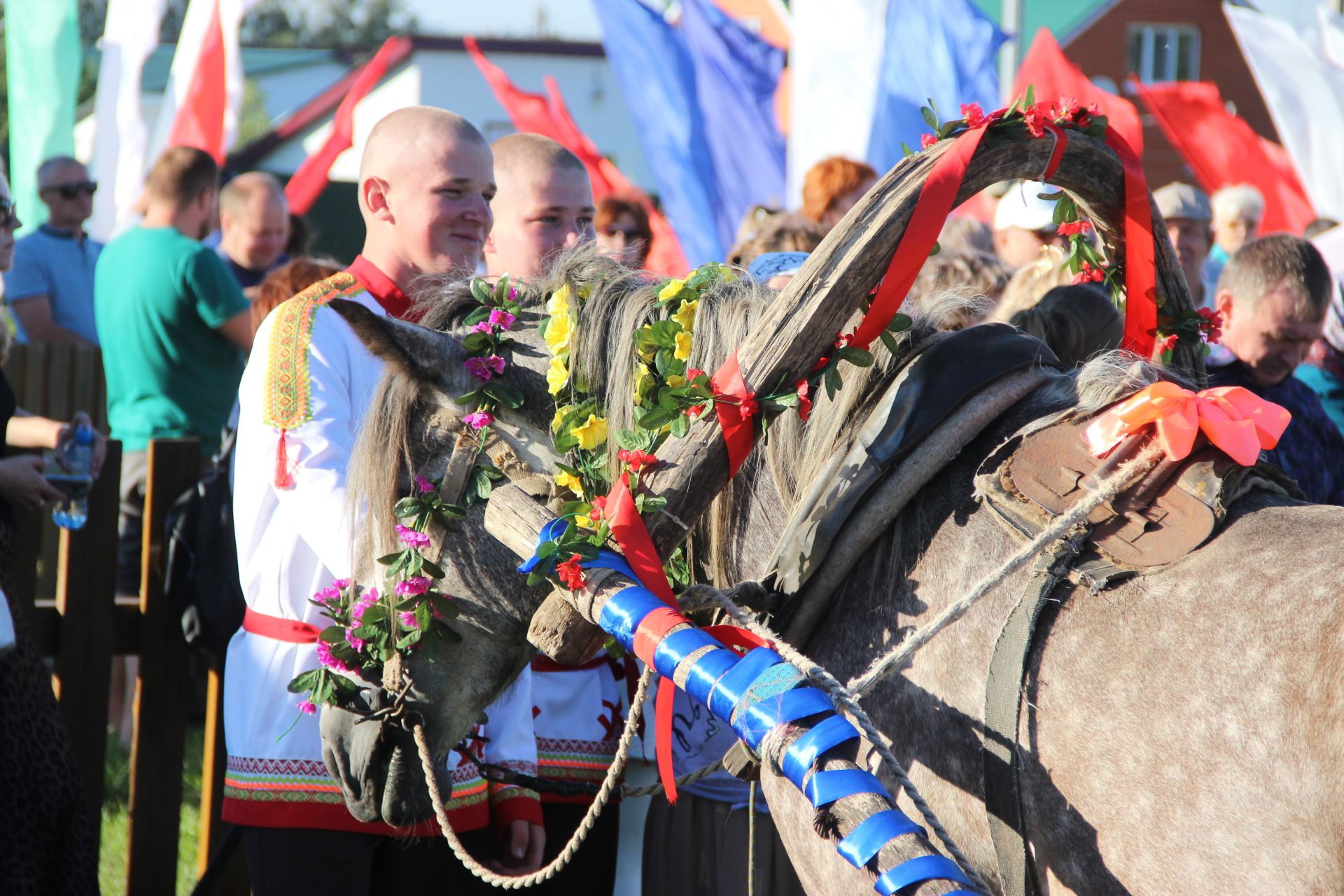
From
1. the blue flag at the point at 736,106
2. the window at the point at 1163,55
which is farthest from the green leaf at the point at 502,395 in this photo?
the window at the point at 1163,55

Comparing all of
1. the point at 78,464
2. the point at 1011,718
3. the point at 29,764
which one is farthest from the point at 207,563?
the point at 1011,718

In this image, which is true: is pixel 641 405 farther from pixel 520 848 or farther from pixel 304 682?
pixel 520 848

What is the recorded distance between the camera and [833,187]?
4961mm

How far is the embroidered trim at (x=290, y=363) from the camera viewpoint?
2.36 m

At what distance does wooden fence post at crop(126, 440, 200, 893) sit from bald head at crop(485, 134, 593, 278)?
1.53 meters

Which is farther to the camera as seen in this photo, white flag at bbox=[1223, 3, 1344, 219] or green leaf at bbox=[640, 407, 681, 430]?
white flag at bbox=[1223, 3, 1344, 219]

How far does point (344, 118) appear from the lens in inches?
331

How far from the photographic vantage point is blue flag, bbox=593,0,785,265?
7.69 meters

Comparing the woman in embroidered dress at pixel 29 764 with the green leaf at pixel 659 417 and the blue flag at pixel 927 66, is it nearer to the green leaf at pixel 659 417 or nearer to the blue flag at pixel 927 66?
the green leaf at pixel 659 417

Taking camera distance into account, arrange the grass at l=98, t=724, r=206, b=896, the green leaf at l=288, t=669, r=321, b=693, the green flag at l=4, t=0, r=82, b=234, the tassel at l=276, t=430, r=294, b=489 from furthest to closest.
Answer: the green flag at l=4, t=0, r=82, b=234, the grass at l=98, t=724, r=206, b=896, the tassel at l=276, t=430, r=294, b=489, the green leaf at l=288, t=669, r=321, b=693

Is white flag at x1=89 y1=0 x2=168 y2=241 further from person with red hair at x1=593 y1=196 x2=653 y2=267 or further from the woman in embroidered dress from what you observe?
the woman in embroidered dress

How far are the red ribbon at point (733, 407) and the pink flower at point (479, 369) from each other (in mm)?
441

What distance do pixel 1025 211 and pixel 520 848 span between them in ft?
10.4

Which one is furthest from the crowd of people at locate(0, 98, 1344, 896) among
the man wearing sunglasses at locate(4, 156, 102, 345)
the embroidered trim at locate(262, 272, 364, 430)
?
the man wearing sunglasses at locate(4, 156, 102, 345)
